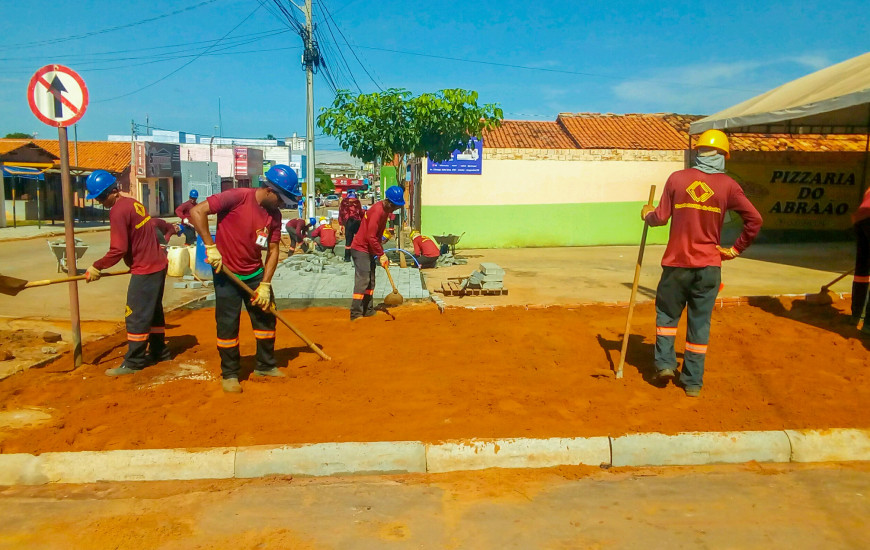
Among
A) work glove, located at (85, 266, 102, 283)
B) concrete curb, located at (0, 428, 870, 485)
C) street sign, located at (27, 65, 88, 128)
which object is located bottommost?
concrete curb, located at (0, 428, 870, 485)

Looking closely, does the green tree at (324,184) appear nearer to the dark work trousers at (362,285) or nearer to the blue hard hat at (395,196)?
the blue hard hat at (395,196)

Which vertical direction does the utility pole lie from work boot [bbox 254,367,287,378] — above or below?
above

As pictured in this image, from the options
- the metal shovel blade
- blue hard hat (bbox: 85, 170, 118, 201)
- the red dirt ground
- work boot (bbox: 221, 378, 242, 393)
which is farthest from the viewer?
blue hard hat (bbox: 85, 170, 118, 201)

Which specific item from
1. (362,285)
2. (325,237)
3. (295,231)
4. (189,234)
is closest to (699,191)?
(362,285)

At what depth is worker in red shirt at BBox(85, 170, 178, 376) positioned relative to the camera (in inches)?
229

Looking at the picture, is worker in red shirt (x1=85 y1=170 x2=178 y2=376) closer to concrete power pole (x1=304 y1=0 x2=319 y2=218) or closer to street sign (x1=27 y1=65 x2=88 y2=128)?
street sign (x1=27 y1=65 x2=88 y2=128)

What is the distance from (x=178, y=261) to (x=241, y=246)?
7.76 m

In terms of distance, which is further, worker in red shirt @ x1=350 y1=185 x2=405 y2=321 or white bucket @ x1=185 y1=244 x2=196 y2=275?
white bucket @ x1=185 y1=244 x2=196 y2=275

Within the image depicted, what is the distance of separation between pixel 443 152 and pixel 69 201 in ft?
32.6

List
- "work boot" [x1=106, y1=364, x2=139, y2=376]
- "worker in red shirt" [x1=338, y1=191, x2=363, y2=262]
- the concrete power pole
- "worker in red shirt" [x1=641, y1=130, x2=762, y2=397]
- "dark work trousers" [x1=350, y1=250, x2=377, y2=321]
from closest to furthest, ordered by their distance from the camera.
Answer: "worker in red shirt" [x1=641, y1=130, x2=762, y2=397], "work boot" [x1=106, y1=364, x2=139, y2=376], "dark work trousers" [x1=350, y1=250, x2=377, y2=321], "worker in red shirt" [x1=338, y1=191, x2=363, y2=262], the concrete power pole

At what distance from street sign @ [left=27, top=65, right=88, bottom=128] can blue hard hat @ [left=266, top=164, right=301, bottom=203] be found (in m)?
2.02

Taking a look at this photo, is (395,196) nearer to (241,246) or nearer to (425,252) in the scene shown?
(241,246)

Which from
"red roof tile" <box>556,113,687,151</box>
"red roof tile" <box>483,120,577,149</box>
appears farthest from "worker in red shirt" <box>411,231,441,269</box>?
"red roof tile" <box>556,113,687,151</box>

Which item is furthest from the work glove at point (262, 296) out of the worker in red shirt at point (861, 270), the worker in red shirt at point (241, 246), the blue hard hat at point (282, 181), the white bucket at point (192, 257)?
the white bucket at point (192, 257)
